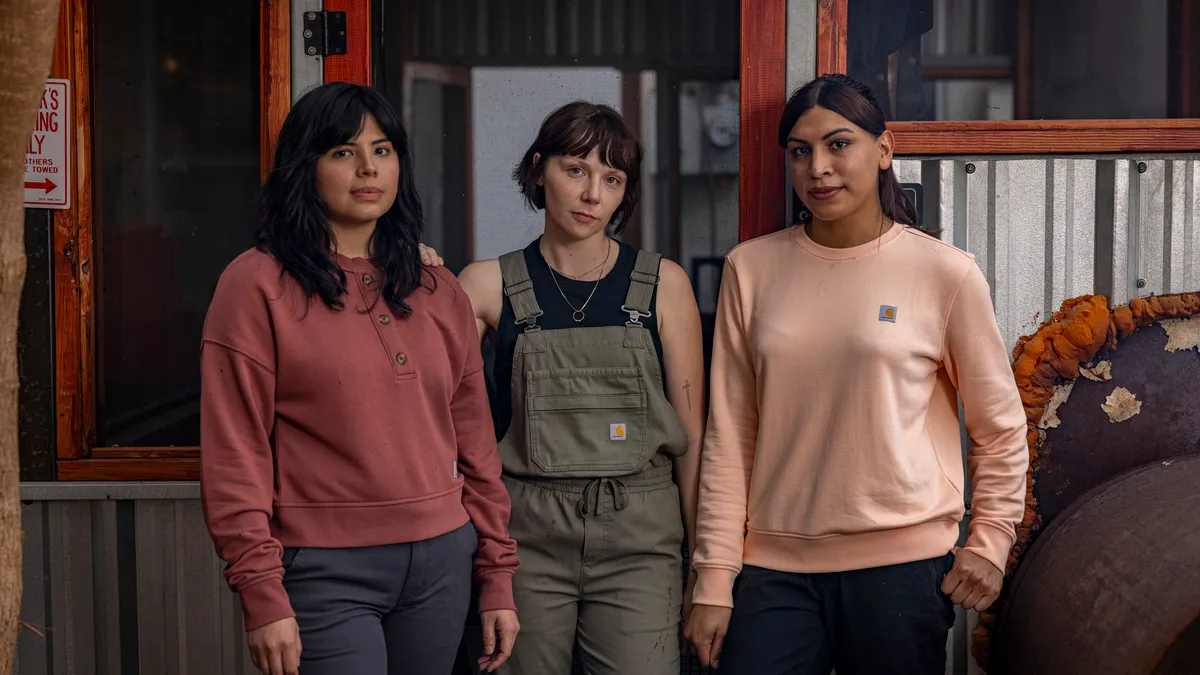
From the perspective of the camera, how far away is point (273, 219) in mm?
2381

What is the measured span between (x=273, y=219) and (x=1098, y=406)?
229cm

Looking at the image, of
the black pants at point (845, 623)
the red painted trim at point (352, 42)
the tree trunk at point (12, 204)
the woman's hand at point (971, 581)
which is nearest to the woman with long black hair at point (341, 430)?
the tree trunk at point (12, 204)

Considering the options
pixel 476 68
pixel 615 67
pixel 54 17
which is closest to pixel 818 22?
pixel 615 67

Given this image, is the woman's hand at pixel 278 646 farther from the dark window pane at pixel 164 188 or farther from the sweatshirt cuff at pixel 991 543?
the sweatshirt cuff at pixel 991 543

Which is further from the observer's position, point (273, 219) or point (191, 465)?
point (191, 465)

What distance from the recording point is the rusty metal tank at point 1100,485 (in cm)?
263

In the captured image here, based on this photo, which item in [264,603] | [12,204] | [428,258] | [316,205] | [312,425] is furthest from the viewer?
[428,258]

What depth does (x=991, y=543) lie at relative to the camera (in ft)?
8.34

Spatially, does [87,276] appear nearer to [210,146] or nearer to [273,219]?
[210,146]

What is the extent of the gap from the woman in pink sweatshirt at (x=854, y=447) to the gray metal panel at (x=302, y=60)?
141cm

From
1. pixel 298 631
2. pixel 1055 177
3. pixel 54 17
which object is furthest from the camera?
pixel 1055 177

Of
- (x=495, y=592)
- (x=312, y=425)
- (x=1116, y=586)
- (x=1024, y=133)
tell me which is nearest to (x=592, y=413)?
(x=495, y=592)

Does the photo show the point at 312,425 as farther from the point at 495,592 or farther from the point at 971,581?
the point at 971,581

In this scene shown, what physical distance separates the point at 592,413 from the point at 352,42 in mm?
1358
